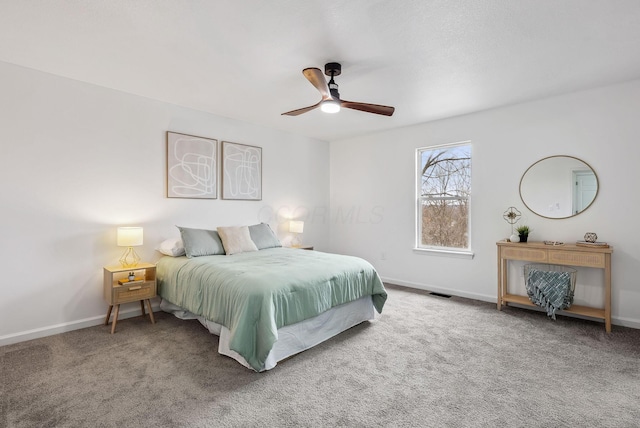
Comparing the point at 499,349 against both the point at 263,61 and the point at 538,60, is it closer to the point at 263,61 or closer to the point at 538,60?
the point at 538,60

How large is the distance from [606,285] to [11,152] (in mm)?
5950

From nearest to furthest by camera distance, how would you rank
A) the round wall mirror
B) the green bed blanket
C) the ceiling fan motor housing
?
the green bed blanket, the ceiling fan motor housing, the round wall mirror

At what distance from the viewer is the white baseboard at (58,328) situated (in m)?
2.99

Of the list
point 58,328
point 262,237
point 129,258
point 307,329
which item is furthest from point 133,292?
point 307,329

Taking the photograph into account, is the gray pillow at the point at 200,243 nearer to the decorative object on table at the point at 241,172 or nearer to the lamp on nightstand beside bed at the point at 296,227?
the decorative object on table at the point at 241,172

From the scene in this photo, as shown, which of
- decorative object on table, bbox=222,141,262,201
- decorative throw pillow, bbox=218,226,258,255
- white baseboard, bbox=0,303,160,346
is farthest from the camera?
decorative object on table, bbox=222,141,262,201

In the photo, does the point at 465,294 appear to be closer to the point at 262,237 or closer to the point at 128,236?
the point at 262,237

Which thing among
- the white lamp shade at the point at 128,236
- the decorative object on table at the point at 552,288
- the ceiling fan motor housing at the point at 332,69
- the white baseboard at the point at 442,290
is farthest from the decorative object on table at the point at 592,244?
the white lamp shade at the point at 128,236

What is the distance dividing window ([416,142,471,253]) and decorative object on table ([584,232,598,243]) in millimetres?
1318

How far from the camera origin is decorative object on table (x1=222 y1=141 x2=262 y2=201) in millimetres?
4621

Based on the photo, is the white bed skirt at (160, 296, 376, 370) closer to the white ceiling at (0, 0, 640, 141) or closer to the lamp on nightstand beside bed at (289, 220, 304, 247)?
the lamp on nightstand beside bed at (289, 220, 304, 247)

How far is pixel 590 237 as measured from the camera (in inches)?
138

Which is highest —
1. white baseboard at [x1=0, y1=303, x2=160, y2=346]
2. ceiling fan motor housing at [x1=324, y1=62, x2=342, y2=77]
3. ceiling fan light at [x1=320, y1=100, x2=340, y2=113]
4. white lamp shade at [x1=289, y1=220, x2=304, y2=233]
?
ceiling fan motor housing at [x1=324, y1=62, x2=342, y2=77]

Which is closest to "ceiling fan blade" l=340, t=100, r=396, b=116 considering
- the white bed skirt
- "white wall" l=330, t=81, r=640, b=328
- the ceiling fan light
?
the ceiling fan light
